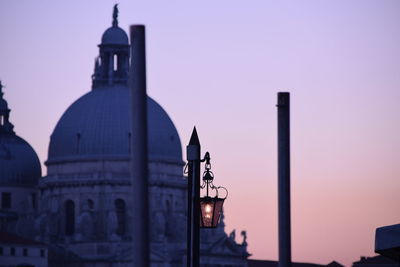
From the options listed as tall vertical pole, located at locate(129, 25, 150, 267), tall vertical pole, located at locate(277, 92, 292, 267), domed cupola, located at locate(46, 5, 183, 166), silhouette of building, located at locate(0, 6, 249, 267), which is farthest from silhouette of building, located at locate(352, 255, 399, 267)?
tall vertical pole, located at locate(129, 25, 150, 267)

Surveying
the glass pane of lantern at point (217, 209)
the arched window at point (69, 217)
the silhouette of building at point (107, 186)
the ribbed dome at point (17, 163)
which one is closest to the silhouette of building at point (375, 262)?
the silhouette of building at point (107, 186)

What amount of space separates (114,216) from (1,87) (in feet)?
71.2

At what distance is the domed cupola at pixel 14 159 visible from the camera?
476 feet

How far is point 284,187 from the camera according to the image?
64.1 ft

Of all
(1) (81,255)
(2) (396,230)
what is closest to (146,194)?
(2) (396,230)

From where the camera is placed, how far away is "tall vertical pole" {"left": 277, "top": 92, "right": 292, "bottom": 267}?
1934 cm

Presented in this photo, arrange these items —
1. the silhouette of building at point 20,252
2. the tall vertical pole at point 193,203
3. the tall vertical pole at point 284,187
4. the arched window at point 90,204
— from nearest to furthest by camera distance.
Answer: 1. the tall vertical pole at point 284,187
2. the tall vertical pole at point 193,203
3. the silhouette of building at point 20,252
4. the arched window at point 90,204

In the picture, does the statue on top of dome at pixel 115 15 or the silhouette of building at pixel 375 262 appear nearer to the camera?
the silhouette of building at pixel 375 262

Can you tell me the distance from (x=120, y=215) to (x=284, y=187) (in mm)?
121299

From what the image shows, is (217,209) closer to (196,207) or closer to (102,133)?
(196,207)

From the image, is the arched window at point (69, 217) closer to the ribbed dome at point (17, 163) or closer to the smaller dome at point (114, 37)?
the ribbed dome at point (17, 163)

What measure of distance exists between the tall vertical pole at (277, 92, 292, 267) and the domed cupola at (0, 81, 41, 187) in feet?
413

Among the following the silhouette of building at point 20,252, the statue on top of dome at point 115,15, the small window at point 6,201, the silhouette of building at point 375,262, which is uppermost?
the statue on top of dome at point 115,15

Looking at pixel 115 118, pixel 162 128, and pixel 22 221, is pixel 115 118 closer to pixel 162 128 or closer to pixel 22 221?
pixel 162 128
